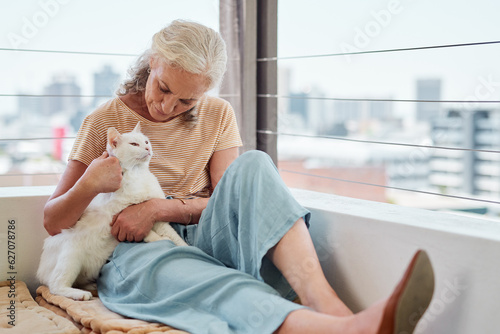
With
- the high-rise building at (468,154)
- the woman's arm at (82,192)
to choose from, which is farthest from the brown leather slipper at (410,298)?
the high-rise building at (468,154)

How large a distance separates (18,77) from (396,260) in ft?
6.89

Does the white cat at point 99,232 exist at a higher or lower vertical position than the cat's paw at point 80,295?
higher

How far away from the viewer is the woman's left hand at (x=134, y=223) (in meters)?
1.46

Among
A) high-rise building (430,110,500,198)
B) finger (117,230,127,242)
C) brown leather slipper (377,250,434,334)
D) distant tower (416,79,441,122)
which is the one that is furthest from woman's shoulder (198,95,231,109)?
distant tower (416,79,441,122)

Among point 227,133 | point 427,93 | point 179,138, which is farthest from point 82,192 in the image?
point 427,93

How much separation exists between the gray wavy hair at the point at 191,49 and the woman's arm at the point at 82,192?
1.06 feet

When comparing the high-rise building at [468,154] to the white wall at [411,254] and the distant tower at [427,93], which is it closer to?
the distant tower at [427,93]

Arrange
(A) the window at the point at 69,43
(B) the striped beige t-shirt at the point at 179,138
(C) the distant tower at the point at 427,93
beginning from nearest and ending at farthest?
(B) the striped beige t-shirt at the point at 179,138
(A) the window at the point at 69,43
(C) the distant tower at the point at 427,93

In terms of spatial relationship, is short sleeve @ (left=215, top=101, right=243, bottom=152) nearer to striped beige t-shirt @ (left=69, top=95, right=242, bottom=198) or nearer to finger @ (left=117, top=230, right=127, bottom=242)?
striped beige t-shirt @ (left=69, top=95, right=242, bottom=198)

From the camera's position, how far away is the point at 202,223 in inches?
56.8

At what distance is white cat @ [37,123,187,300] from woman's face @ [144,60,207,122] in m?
0.09

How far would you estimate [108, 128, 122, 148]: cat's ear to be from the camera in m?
1.46

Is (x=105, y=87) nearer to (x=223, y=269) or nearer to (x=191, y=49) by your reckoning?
(x=191, y=49)

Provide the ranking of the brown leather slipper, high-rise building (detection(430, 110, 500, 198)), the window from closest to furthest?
the brown leather slipper
the window
high-rise building (detection(430, 110, 500, 198))
